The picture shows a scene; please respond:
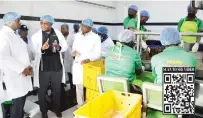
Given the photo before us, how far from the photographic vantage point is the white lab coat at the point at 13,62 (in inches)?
87.7

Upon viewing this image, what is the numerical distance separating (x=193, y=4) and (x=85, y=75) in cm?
160

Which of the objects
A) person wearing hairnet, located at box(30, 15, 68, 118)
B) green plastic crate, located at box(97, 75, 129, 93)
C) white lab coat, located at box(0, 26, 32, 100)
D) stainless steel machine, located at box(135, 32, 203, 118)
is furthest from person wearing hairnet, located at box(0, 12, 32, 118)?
stainless steel machine, located at box(135, 32, 203, 118)

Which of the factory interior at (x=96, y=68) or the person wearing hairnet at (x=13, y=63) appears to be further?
the person wearing hairnet at (x=13, y=63)

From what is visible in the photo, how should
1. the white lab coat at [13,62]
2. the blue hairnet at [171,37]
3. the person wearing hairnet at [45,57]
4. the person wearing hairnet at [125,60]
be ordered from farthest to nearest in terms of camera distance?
the person wearing hairnet at [45,57] < the white lab coat at [13,62] < the person wearing hairnet at [125,60] < the blue hairnet at [171,37]

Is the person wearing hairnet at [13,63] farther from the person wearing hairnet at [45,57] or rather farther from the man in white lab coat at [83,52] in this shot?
the man in white lab coat at [83,52]

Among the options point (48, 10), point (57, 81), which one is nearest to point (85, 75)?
point (57, 81)

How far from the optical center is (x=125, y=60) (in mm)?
2090

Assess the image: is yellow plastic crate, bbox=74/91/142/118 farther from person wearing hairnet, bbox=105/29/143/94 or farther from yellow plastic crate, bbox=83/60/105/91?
yellow plastic crate, bbox=83/60/105/91

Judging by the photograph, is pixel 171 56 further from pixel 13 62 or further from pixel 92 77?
pixel 13 62

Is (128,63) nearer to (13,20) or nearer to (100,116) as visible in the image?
(100,116)

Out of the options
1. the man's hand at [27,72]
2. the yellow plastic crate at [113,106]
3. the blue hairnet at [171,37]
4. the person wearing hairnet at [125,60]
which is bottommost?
the yellow plastic crate at [113,106]

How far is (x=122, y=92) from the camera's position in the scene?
180 centimetres

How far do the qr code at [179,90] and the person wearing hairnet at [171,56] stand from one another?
30 cm

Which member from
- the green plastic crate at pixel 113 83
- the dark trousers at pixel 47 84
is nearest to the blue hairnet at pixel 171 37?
the green plastic crate at pixel 113 83
